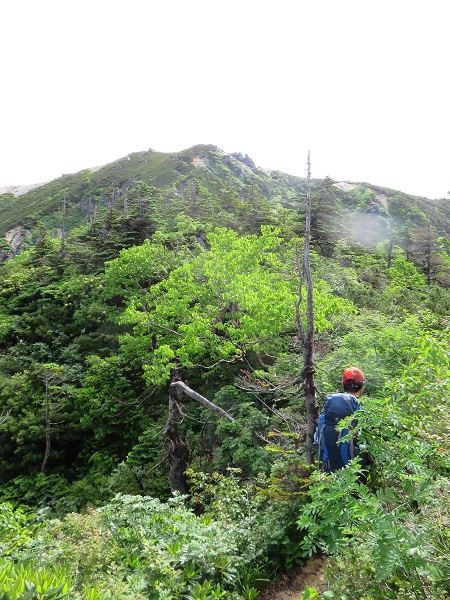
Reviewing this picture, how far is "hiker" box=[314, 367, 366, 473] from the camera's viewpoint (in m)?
3.73

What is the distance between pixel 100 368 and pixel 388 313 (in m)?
12.0

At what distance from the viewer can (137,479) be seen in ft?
34.6

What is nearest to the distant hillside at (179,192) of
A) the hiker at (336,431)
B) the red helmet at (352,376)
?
the red helmet at (352,376)

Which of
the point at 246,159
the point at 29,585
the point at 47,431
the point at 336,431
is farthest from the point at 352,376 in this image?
the point at 246,159

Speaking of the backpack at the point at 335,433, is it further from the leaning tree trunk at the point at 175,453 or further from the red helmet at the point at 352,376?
the leaning tree trunk at the point at 175,453

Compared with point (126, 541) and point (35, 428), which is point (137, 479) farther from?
point (126, 541)

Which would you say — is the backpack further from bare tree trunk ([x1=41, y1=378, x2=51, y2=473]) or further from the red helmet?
bare tree trunk ([x1=41, y1=378, x2=51, y2=473])

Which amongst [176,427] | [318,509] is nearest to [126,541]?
[318,509]

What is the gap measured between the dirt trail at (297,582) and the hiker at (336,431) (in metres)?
1.37

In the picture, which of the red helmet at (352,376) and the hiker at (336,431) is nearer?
the hiker at (336,431)

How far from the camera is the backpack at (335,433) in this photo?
12.2ft

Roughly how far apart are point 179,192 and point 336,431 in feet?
169

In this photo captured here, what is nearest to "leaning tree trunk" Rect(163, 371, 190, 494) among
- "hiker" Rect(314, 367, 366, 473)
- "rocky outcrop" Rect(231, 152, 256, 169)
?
"hiker" Rect(314, 367, 366, 473)

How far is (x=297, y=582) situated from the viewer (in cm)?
419
